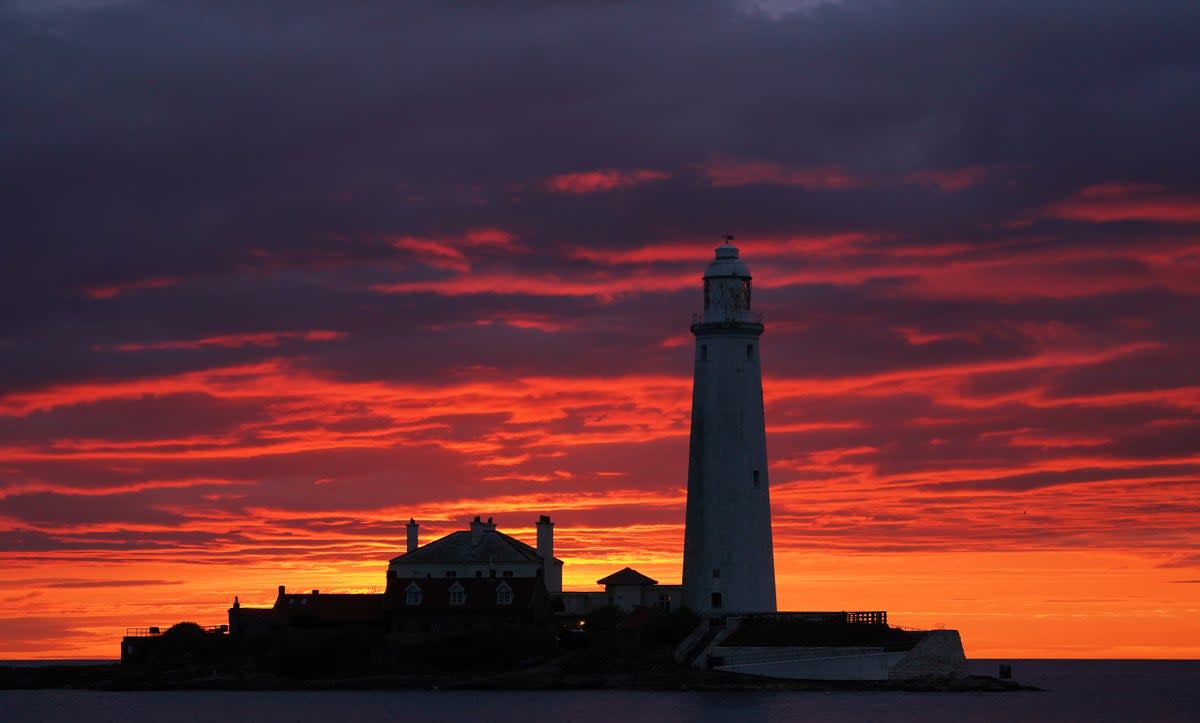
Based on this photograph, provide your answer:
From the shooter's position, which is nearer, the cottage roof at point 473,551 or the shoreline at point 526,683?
the shoreline at point 526,683

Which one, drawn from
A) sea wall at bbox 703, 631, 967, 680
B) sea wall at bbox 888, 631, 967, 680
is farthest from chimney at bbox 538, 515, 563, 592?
sea wall at bbox 888, 631, 967, 680

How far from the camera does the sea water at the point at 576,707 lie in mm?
74250

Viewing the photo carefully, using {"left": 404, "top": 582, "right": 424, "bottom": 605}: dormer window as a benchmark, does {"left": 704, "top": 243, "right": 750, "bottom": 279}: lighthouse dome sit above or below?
above

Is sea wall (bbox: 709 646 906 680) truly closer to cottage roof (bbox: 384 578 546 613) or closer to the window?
cottage roof (bbox: 384 578 546 613)

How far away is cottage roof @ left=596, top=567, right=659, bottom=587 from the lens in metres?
89.5

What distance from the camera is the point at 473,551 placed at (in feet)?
293

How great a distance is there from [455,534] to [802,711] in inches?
820

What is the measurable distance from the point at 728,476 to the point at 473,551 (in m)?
15.4

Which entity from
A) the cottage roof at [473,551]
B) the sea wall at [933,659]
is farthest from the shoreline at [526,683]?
the cottage roof at [473,551]

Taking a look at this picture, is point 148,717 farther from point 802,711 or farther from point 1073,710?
point 1073,710

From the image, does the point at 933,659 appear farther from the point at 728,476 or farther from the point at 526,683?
the point at 526,683

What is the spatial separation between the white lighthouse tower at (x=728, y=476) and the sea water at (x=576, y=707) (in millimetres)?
4720

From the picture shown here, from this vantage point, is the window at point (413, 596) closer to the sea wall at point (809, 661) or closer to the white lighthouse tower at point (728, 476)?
the white lighthouse tower at point (728, 476)

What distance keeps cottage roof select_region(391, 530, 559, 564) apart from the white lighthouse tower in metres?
10.8
